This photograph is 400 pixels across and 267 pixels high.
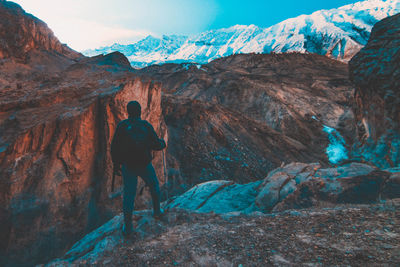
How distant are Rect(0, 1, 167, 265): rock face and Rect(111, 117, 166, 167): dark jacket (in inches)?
127

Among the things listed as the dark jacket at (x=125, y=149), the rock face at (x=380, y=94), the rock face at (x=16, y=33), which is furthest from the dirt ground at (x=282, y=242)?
the rock face at (x=16, y=33)

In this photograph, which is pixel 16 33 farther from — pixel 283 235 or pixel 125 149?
pixel 283 235

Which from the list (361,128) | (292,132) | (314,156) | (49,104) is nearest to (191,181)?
(49,104)

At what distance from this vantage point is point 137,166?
315cm

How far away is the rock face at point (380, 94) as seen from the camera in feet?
21.7

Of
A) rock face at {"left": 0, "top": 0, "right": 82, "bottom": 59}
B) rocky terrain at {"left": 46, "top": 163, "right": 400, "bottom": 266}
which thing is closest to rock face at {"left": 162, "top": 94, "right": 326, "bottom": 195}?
rocky terrain at {"left": 46, "top": 163, "right": 400, "bottom": 266}

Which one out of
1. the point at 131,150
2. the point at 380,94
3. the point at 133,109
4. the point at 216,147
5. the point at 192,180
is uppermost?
the point at 380,94

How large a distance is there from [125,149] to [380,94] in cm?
886

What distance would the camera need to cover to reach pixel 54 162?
5.82 meters

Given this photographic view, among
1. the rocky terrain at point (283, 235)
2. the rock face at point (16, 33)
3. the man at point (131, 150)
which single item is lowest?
the rocky terrain at point (283, 235)

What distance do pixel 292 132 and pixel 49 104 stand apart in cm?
1768

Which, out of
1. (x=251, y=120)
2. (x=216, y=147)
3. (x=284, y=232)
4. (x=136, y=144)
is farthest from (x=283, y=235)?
(x=251, y=120)

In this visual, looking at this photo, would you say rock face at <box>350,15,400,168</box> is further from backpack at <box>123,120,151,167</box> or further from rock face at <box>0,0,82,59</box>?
rock face at <box>0,0,82,59</box>

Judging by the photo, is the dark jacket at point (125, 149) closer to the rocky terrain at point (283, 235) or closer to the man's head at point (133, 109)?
the man's head at point (133, 109)
